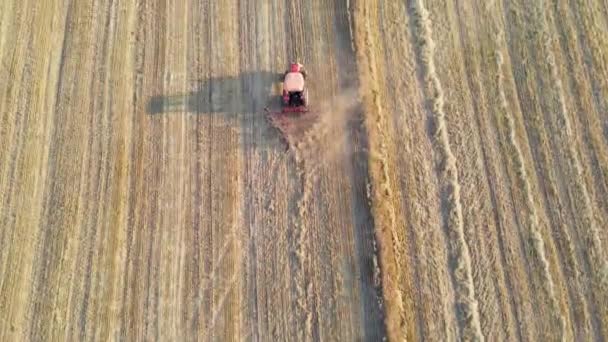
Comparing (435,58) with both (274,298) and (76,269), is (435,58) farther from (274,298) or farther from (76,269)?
(76,269)

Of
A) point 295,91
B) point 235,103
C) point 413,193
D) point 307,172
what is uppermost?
point 235,103

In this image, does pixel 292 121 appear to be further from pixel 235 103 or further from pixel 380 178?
pixel 380 178

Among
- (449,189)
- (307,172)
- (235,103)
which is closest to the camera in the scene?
(449,189)

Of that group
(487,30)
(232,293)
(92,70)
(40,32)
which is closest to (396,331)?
(232,293)

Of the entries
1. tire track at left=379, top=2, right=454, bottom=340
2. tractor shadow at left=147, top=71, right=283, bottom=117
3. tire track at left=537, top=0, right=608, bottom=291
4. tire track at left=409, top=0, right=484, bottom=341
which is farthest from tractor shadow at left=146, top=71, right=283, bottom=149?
tire track at left=537, top=0, right=608, bottom=291

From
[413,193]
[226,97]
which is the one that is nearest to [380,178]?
[413,193]

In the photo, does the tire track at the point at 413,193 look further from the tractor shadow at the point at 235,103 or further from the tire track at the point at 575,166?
the tire track at the point at 575,166
